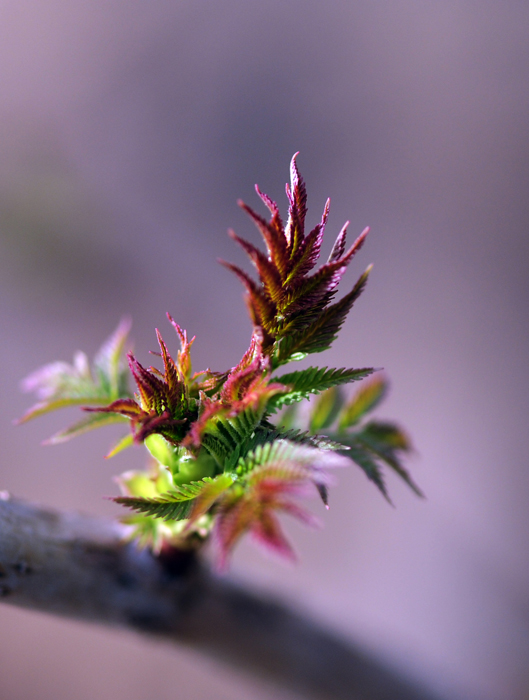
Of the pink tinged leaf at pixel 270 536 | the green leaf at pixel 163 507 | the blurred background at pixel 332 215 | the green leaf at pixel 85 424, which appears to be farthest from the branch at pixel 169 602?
the blurred background at pixel 332 215

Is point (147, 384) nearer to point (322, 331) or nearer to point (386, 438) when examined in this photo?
point (322, 331)

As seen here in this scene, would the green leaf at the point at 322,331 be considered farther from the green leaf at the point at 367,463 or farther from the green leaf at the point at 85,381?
the green leaf at the point at 85,381

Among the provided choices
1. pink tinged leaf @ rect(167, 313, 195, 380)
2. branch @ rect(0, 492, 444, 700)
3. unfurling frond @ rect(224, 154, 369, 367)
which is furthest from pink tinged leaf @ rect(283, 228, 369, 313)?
branch @ rect(0, 492, 444, 700)

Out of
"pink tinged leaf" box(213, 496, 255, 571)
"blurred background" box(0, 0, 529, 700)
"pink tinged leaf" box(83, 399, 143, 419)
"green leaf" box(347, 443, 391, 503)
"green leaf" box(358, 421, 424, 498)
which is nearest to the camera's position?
"pink tinged leaf" box(213, 496, 255, 571)

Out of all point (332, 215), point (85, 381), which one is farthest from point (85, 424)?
point (332, 215)

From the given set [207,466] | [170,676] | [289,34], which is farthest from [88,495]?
[289,34]

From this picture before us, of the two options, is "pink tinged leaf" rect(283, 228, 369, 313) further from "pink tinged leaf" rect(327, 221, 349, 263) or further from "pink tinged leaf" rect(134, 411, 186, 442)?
"pink tinged leaf" rect(134, 411, 186, 442)
